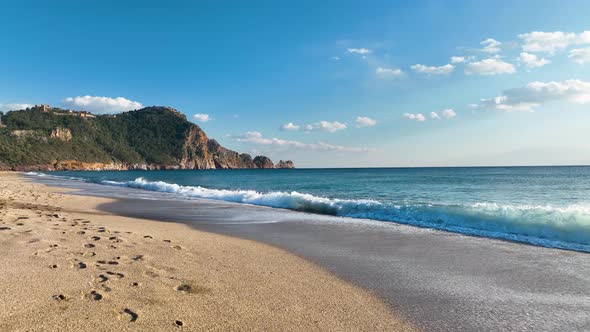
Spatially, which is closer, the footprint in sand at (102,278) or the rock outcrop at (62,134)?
the footprint in sand at (102,278)

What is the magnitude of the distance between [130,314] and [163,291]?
849mm

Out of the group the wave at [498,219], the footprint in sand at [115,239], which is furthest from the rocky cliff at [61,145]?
the footprint in sand at [115,239]

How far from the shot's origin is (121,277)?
521 centimetres

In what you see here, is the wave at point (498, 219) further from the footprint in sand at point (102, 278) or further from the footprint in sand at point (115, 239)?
the footprint in sand at point (102, 278)

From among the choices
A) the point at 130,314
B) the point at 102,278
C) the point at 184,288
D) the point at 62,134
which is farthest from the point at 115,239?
the point at 62,134

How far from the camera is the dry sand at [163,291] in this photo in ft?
12.6

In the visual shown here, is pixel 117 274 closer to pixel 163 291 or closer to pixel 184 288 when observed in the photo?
pixel 163 291

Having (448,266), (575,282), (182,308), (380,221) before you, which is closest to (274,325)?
(182,308)

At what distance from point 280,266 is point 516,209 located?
12.3 m

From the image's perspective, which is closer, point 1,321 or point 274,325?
point 1,321

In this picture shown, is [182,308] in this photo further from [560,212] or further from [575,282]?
[560,212]

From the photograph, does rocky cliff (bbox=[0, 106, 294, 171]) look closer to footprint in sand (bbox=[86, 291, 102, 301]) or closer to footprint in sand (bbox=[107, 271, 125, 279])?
footprint in sand (bbox=[107, 271, 125, 279])

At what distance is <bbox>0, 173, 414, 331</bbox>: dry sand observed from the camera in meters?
3.84

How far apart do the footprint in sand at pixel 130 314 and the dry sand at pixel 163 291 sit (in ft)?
0.04
